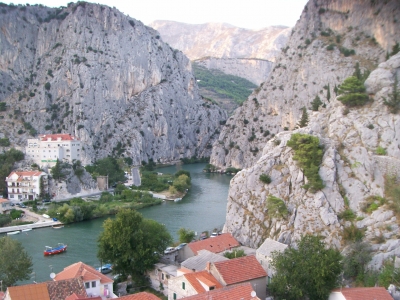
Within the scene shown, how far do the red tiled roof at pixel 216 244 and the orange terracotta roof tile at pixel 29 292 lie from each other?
8613 millimetres

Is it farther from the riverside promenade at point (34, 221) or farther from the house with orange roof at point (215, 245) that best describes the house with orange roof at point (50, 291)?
the riverside promenade at point (34, 221)

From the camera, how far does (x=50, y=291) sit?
59.1 ft

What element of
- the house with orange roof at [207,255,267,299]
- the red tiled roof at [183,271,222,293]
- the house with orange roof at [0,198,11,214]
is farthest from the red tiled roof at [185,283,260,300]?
the house with orange roof at [0,198,11,214]

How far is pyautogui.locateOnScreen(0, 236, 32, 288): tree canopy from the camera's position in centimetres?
2162

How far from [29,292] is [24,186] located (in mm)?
31326

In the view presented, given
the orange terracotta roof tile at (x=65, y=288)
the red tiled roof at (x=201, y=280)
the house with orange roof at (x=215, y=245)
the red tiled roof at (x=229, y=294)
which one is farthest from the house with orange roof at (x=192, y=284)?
the house with orange roof at (x=215, y=245)

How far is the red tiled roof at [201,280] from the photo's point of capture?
18.1 metres

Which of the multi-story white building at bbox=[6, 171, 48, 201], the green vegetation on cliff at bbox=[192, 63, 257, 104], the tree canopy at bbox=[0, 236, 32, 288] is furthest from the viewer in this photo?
the green vegetation on cliff at bbox=[192, 63, 257, 104]

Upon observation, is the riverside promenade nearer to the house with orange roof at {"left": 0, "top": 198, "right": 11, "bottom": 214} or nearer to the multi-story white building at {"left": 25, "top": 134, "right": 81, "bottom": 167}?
the house with orange roof at {"left": 0, "top": 198, "right": 11, "bottom": 214}

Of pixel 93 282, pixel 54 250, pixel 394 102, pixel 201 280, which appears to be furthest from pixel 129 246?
pixel 394 102

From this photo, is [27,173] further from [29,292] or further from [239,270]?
[239,270]

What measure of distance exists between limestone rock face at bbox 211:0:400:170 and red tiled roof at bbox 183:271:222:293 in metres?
32.0

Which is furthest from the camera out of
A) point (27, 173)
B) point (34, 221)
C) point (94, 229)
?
point (27, 173)

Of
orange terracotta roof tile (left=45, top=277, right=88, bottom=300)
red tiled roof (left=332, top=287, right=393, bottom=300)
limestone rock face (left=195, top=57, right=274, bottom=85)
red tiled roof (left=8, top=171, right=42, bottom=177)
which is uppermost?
limestone rock face (left=195, top=57, right=274, bottom=85)
